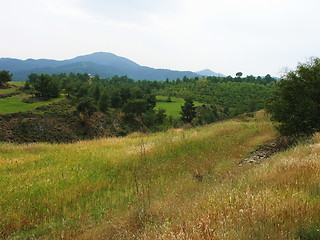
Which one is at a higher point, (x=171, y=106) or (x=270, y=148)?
(x=270, y=148)

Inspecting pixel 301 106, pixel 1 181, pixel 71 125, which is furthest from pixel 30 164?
pixel 71 125

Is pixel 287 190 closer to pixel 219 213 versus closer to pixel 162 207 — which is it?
pixel 219 213

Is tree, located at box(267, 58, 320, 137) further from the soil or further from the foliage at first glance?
the foliage

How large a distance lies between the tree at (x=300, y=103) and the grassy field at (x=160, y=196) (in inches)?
134

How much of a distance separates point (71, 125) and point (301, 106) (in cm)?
6618

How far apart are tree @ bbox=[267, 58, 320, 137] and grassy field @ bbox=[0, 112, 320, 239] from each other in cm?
339

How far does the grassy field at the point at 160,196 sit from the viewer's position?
325 centimetres

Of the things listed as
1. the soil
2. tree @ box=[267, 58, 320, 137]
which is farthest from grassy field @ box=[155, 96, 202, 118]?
the soil

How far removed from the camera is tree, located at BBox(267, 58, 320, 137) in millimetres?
11656

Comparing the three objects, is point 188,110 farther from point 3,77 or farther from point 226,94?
point 3,77

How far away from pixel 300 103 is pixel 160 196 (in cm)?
1074

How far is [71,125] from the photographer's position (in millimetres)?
65625

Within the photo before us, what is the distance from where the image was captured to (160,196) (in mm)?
5891

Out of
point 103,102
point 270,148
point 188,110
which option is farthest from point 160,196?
point 188,110
